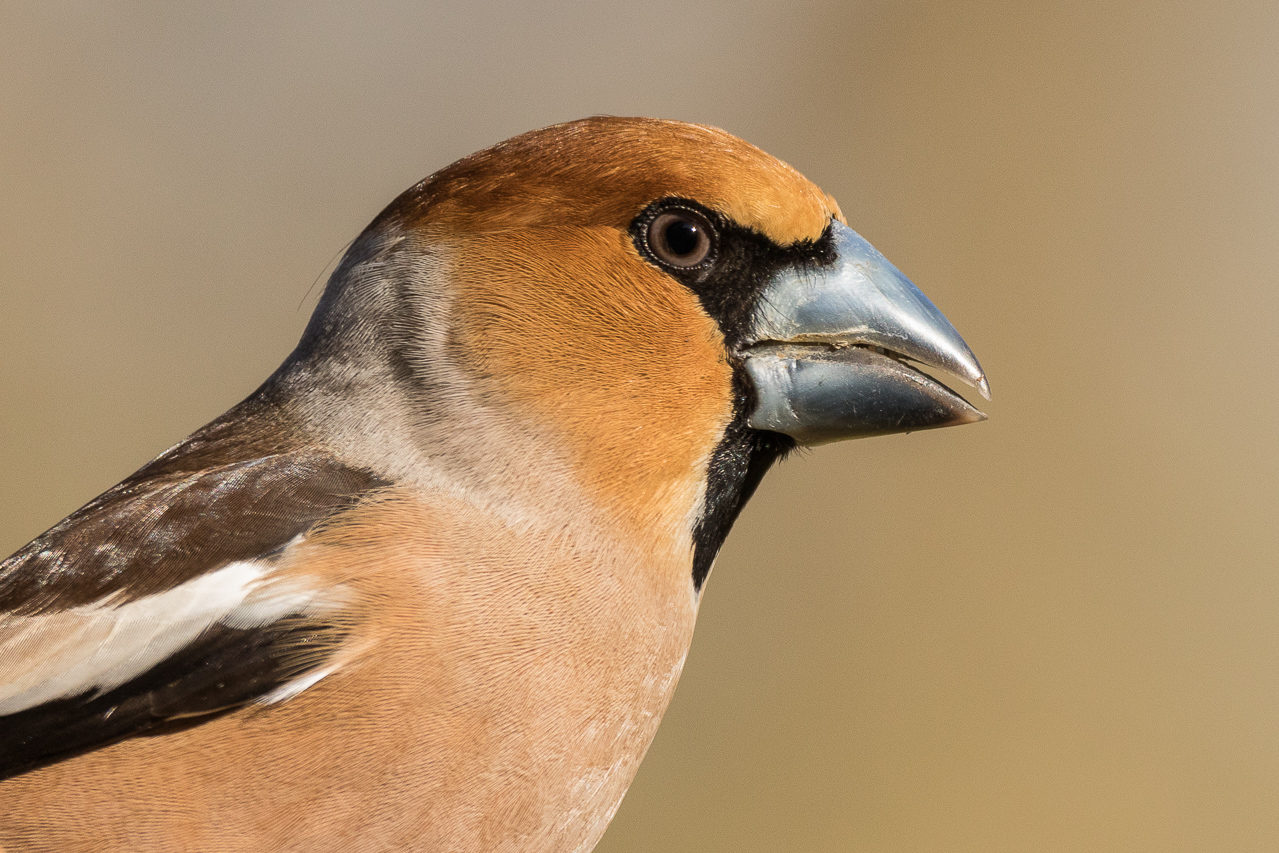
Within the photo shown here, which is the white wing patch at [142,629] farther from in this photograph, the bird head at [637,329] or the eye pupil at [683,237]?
the eye pupil at [683,237]

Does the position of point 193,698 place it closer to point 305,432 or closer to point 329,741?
point 329,741

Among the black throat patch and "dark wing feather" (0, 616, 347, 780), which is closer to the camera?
"dark wing feather" (0, 616, 347, 780)

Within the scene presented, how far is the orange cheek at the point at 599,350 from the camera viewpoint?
908 mm

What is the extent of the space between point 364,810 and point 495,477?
27 cm

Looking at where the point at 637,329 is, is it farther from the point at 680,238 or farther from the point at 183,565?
the point at 183,565

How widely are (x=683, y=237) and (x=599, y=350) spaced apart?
0.12 m

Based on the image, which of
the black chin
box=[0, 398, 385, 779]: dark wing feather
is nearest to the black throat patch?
the black chin

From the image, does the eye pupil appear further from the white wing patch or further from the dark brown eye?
the white wing patch

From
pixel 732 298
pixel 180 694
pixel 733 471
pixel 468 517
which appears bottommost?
pixel 180 694

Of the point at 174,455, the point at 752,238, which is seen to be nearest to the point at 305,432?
the point at 174,455

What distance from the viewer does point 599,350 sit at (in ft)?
3.04

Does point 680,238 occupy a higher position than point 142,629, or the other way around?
point 680,238

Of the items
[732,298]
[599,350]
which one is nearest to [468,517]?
[599,350]

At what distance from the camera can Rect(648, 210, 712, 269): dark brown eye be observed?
3.10 feet
